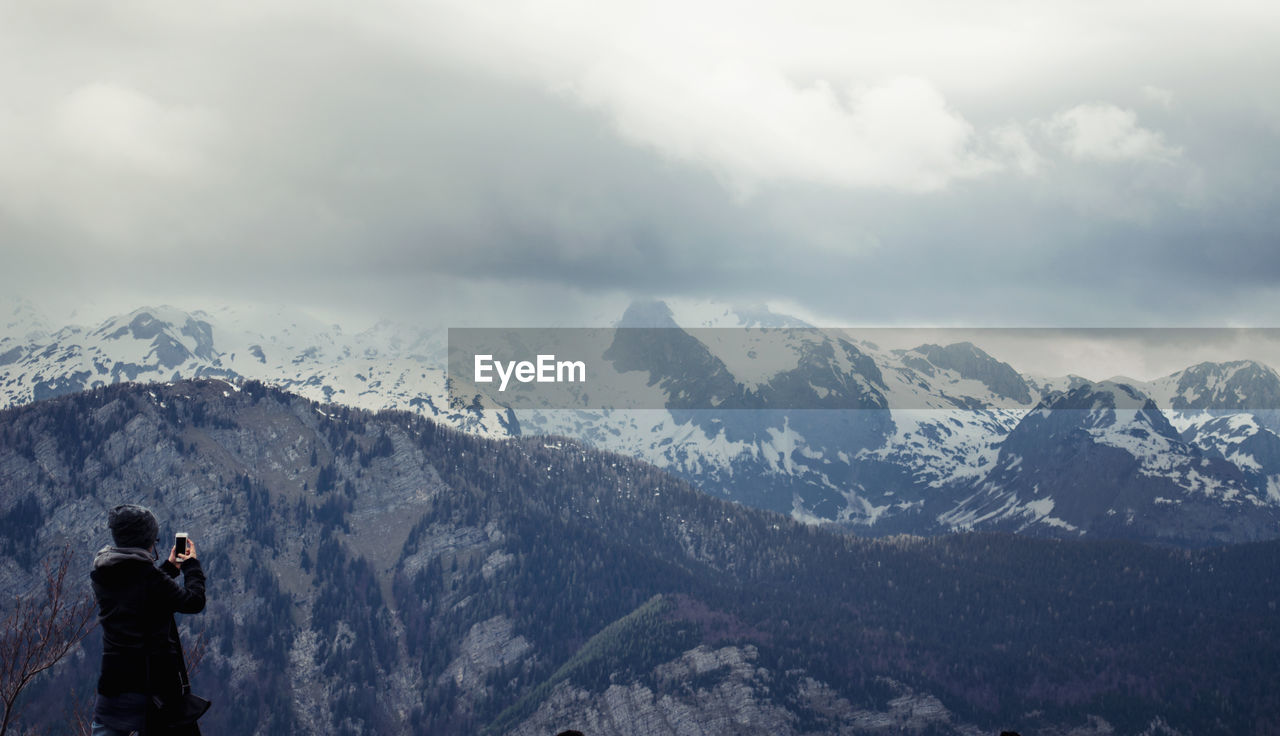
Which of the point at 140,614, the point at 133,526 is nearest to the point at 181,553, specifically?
the point at 133,526

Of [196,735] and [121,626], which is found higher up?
[121,626]

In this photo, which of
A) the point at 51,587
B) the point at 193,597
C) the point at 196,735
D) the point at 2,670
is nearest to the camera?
the point at 193,597

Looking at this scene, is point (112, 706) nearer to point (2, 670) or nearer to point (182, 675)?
point (182, 675)

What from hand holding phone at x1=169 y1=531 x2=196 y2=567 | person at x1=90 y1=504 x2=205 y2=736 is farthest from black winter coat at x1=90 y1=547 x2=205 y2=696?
hand holding phone at x1=169 y1=531 x2=196 y2=567

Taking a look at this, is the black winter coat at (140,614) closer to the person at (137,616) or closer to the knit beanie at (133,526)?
the person at (137,616)

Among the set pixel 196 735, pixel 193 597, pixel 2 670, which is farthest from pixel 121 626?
pixel 2 670

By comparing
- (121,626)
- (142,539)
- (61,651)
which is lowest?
(61,651)

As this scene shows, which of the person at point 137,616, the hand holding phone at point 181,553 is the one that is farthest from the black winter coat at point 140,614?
the hand holding phone at point 181,553
